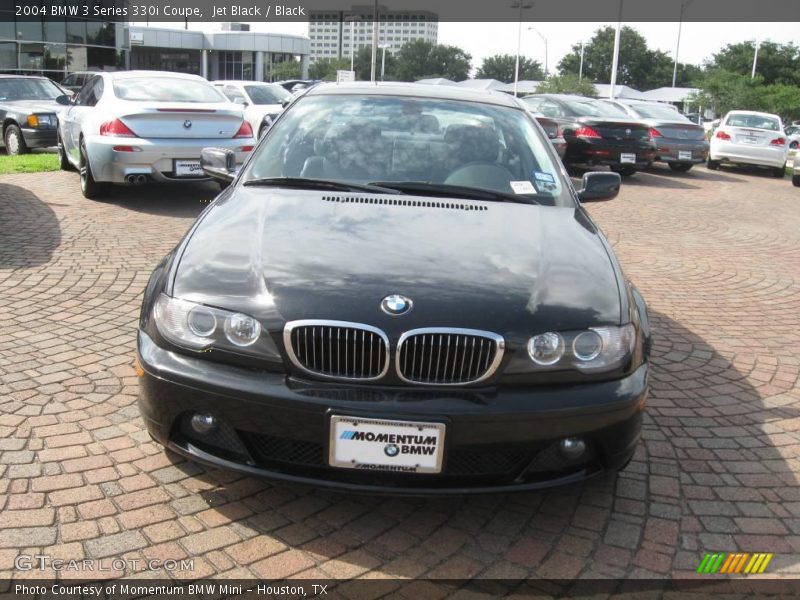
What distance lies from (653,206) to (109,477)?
33.6 feet

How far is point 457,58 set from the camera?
109 meters

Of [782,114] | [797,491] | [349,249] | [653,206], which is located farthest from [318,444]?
[782,114]

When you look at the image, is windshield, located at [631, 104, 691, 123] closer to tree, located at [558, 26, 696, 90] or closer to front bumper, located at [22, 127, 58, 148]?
front bumper, located at [22, 127, 58, 148]

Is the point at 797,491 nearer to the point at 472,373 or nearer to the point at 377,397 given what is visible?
the point at 472,373

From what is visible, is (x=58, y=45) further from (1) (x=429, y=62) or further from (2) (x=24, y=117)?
(1) (x=429, y=62)

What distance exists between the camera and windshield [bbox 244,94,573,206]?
390 cm

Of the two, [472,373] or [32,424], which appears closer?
[472,373]

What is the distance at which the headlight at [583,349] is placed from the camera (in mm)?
2645

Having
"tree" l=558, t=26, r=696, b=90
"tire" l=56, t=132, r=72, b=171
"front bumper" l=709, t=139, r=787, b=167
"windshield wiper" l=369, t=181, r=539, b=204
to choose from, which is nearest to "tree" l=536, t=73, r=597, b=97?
"front bumper" l=709, t=139, r=787, b=167

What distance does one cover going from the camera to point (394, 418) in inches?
98.0

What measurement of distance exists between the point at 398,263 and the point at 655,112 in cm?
1685

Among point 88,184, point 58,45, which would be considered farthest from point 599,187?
point 58,45

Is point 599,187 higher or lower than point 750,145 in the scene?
lower

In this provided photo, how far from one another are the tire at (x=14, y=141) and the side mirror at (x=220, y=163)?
35.1 ft
